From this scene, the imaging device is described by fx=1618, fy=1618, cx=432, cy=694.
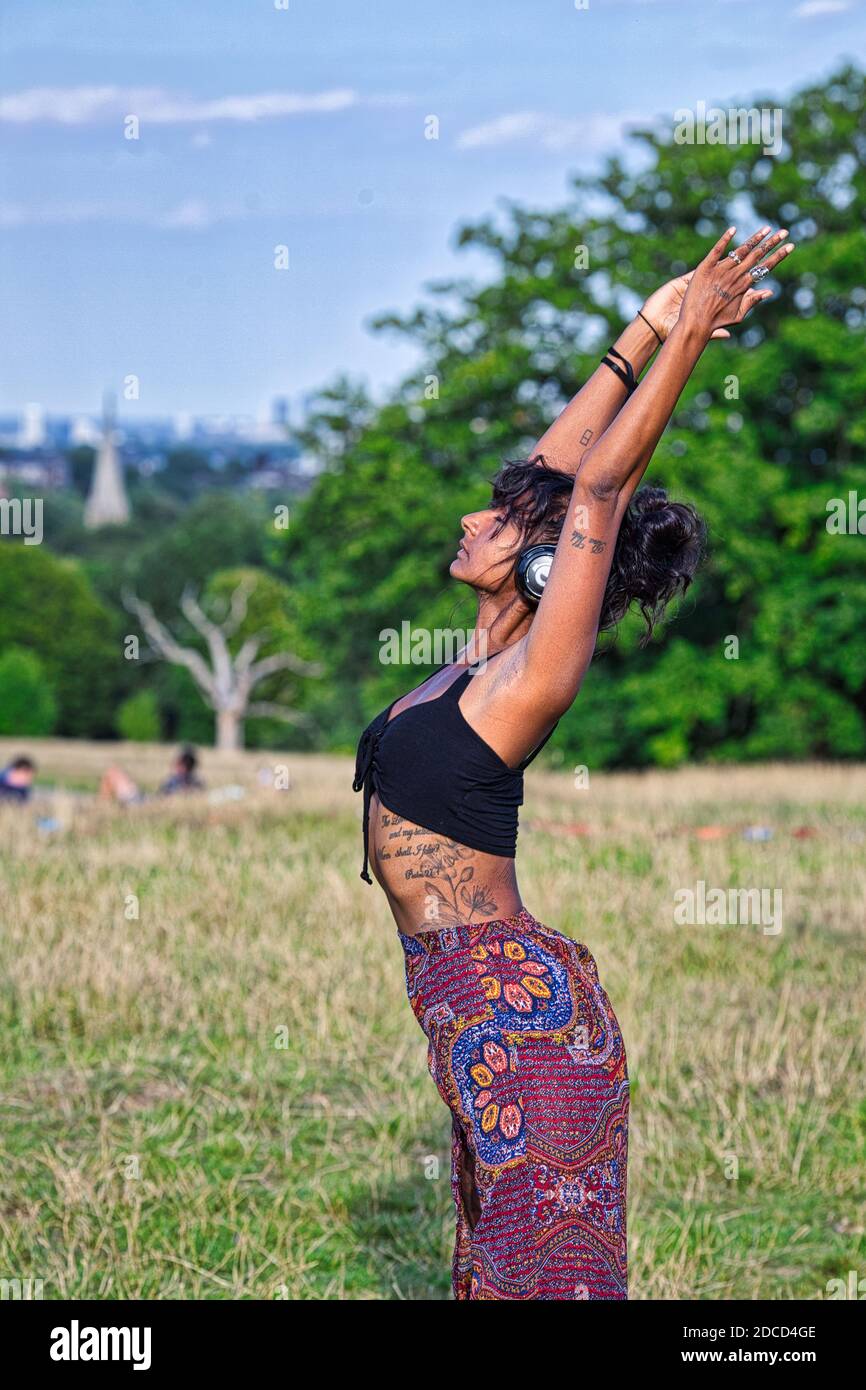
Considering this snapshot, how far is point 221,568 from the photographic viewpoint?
71062 millimetres

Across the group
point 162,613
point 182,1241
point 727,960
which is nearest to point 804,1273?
point 182,1241

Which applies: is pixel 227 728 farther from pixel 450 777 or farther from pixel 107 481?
pixel 107 481

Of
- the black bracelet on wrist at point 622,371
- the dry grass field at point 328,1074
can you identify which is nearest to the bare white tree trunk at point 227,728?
the dry grass field at point 328,1074

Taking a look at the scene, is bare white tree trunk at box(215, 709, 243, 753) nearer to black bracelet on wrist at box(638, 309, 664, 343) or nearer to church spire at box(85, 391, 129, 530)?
black bracelet on wrist at box(638, 309, 664, 343)

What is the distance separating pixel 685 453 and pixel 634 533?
24641 mm

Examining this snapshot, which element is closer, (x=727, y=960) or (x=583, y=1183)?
(x=583, y=1183)

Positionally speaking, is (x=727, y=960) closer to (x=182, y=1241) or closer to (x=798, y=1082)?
A: (x=798, y=1082)

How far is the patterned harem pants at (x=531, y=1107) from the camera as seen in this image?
2789mm

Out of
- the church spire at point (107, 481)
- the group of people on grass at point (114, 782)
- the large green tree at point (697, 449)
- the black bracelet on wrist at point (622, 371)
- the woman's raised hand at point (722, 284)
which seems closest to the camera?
the woman's raised hand at point (722, 284)

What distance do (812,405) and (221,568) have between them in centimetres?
4714

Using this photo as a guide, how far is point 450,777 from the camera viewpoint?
2.84m

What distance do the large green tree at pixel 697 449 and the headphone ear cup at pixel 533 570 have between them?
72.8 feet

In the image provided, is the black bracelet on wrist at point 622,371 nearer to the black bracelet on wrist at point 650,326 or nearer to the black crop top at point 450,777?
the black bracelet on wrist at point 650,326

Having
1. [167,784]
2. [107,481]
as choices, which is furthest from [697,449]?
[107,481]
